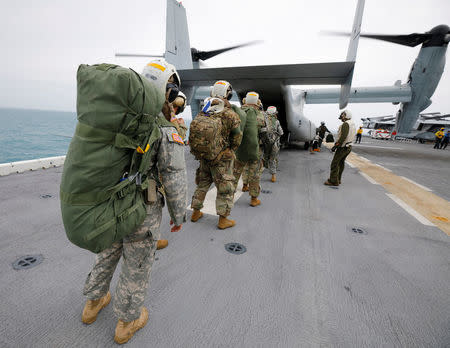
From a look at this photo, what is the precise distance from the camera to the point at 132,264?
1.26 metres

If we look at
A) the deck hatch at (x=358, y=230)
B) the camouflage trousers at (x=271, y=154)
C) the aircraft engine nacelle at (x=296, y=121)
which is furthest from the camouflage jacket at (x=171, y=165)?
the aircraft engine nacelle at (x=296, y=121)

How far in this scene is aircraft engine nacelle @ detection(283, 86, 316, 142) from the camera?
341 inches

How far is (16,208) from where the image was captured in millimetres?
2889

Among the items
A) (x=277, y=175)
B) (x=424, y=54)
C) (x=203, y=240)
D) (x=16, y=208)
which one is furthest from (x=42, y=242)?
(x=424, y=54)

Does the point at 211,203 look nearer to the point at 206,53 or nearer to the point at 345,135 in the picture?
the point at 345,135

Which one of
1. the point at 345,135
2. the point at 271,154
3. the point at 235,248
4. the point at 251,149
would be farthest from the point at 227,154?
the point at 345,135

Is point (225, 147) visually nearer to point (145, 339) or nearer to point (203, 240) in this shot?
point (203, 240)

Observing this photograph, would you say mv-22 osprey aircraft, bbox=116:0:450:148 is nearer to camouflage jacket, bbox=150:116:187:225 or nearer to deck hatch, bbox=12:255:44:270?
camouflage jacket, bbox=150:116:187:225

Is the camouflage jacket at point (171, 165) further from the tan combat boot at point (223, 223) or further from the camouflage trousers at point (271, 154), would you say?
the camouflage trousers at point (271, 154)

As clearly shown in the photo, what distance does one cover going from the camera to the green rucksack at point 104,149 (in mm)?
873

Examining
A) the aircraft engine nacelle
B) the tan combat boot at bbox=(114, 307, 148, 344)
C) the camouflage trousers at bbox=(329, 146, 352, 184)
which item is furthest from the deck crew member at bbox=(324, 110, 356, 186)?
the tan combat boot at bbox=(114, 307, 148, 344)

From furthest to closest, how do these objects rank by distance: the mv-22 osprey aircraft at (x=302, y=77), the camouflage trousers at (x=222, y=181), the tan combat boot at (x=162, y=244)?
the mv-22 osprey aircraft at (x=302, y=77), the camouflage trousers at (x=222, y=181), the tan combat boot at (x=162, y=244)

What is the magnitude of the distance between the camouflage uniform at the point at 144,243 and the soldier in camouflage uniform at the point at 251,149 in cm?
179

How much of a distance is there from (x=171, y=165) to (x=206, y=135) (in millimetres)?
1132
